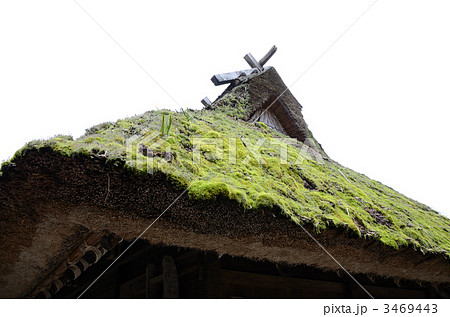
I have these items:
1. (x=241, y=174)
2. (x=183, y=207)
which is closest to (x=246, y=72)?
(x=241, y=174)

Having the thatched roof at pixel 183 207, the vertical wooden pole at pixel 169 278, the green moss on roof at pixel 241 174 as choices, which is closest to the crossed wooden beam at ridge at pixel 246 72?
the green moss on roof at pixel 241 174

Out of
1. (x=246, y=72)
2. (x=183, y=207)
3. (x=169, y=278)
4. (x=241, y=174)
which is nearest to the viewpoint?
(x=183, y=207)

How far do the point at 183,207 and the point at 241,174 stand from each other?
63 centimetres

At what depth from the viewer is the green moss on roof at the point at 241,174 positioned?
173cm

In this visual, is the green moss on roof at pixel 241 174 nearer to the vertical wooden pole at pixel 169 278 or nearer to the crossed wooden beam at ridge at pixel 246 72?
the vertical wooden pole at pixel 169 278

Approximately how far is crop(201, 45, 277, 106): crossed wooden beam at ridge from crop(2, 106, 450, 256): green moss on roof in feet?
8.02

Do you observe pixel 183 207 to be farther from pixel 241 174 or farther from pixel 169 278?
pixel 169 278

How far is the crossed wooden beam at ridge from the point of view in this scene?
5707 millimetres

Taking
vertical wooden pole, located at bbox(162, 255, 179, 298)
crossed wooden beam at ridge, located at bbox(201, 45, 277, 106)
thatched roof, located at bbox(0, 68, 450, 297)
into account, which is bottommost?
vertical wooden pole, located at bbox(162, 255, 179, 298)

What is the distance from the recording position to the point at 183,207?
6.00 ft

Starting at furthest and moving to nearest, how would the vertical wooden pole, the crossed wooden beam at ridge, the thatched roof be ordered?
the crossed wooden beam at ridge, the vertical wooden pole, the thatched roof

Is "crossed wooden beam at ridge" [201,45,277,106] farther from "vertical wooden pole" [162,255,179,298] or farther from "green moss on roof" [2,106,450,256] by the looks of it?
"vertical wooden pole" [162,255,179,298]

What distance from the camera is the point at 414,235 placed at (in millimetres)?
2943

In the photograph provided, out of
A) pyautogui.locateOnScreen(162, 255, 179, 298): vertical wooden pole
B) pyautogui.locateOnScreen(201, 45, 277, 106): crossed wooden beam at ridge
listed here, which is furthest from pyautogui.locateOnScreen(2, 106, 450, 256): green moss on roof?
pyautogui.locateOnScreen(201, 45, 277, 106): crossed wooden beam at ridge
